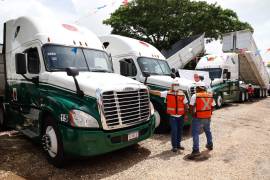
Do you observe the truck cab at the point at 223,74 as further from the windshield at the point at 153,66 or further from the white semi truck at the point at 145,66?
the white semi truck at the point at 145,66

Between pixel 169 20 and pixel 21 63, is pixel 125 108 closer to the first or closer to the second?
pixel 21 63

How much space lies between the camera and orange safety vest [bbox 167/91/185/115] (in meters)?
6.68

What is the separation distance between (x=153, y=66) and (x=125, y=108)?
4118 millimetres

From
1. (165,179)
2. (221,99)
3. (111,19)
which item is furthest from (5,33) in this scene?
(111,19)

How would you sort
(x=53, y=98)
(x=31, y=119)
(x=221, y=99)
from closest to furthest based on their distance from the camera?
(x=53, y=98)
(x=31, y=119)
(x=221, y=99)

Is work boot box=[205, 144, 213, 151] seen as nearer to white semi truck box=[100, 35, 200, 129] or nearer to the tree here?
Result: white semi truck box=[100, 35, 200, 129]

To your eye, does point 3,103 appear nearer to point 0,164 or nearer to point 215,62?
point 0,164

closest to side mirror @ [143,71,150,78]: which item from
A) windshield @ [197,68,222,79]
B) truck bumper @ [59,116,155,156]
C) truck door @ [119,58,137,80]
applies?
truck door @ [119,58,137,80]

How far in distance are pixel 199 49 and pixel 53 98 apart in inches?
687

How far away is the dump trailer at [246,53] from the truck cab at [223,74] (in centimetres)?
68

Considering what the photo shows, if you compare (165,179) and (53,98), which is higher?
(53,98)

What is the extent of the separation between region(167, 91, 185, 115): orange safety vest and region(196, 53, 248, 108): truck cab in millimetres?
9308

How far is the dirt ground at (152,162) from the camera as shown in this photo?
17.1 feet

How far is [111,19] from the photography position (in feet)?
101
